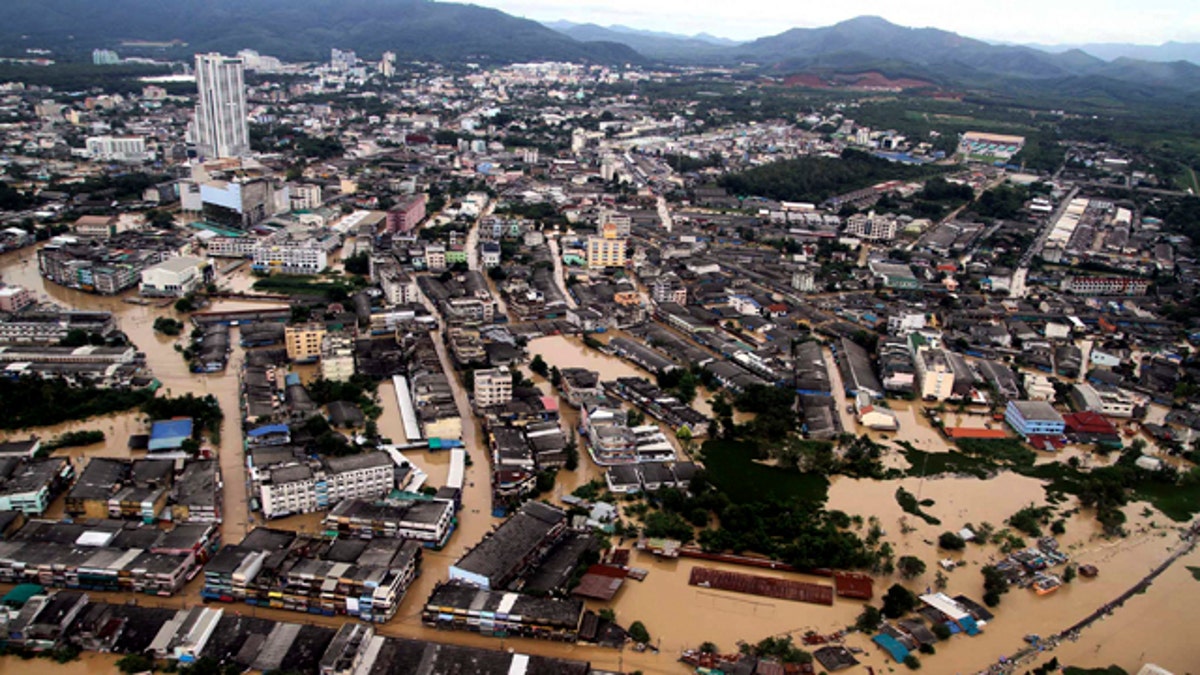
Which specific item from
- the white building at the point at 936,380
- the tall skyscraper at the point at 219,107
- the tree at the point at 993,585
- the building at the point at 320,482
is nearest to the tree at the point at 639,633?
the building at the point at 320,482

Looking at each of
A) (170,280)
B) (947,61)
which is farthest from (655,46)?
(170,280)

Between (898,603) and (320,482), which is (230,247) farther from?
(898,603)

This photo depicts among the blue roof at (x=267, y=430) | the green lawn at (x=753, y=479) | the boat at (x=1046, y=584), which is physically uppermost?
the blue roof at (x=267, y=430)

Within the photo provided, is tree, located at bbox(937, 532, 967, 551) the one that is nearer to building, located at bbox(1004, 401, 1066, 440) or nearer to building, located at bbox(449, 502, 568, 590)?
building, located at bbox(1004, 401, 1066, 440)

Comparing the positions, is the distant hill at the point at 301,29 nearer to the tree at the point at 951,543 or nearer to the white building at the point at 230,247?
the white building at the point at 230,247

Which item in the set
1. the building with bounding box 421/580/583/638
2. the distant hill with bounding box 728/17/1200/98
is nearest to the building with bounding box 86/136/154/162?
the building with bounding box 421/580/583/638

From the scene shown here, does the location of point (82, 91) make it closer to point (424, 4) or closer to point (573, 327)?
point (573, 327)
